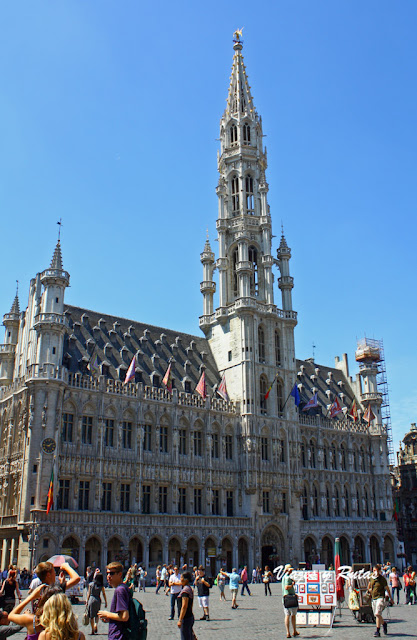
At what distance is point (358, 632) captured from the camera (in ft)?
65.6

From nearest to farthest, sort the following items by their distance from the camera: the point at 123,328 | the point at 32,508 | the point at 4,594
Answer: the point at 4,594 < the point at 32,508 < the point at 123,328

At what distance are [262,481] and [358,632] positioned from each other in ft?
135

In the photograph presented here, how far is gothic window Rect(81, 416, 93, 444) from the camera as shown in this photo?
5175 centimetres

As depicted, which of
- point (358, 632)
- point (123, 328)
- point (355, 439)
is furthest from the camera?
A: point (355, 439)

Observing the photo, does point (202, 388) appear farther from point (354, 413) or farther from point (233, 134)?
point (233, 134)

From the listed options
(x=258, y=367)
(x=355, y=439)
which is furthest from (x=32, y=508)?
(x=355, y=439)

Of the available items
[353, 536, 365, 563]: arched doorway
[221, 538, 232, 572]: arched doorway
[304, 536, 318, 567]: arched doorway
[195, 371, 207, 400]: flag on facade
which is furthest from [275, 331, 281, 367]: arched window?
[353, 536, 365, 563]: arched doorway

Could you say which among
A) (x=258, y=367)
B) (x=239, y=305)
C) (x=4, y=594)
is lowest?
(x=4, y=594)

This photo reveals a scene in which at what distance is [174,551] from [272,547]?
1181 cm

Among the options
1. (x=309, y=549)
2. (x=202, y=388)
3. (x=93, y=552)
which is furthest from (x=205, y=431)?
(x=309, y=549)

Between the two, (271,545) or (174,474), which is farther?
(271,545)

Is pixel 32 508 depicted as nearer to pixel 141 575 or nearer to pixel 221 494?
pixel 141 575

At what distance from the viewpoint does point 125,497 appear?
173 ft

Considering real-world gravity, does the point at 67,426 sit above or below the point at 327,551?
above
